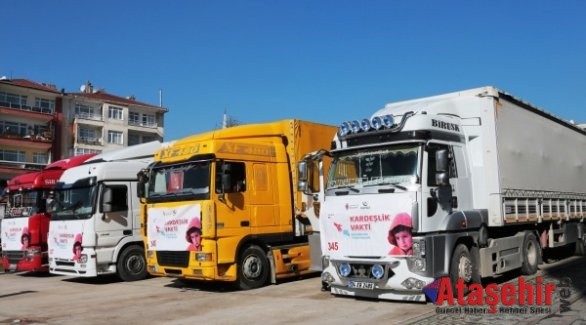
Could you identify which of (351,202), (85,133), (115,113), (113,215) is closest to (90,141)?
(85,133)

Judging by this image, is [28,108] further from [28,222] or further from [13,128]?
[28,222]

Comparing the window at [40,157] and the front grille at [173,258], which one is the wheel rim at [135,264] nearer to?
the front grille at [173,258]

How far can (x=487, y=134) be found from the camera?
1061 cm

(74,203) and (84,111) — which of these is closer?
(74,203)

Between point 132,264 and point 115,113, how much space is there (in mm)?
57586

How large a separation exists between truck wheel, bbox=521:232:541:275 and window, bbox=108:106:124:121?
6263 cm

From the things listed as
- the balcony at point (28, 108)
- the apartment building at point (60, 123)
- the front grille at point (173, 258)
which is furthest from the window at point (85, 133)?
the front grille at point (173, 258)

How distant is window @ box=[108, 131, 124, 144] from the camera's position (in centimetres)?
6825

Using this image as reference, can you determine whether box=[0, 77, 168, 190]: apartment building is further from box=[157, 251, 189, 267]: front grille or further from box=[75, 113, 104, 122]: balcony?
box=[157, 251, 189, 267]: front grille

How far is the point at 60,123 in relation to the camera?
63625 mm

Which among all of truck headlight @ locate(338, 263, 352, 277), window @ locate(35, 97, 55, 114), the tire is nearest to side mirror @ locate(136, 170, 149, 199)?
truck headlight @ locate(338, 263, 352, 277)

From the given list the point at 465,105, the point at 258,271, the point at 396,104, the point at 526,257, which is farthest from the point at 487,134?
the point at 258,271

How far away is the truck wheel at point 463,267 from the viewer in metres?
9.37

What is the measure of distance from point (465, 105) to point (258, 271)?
561cm
